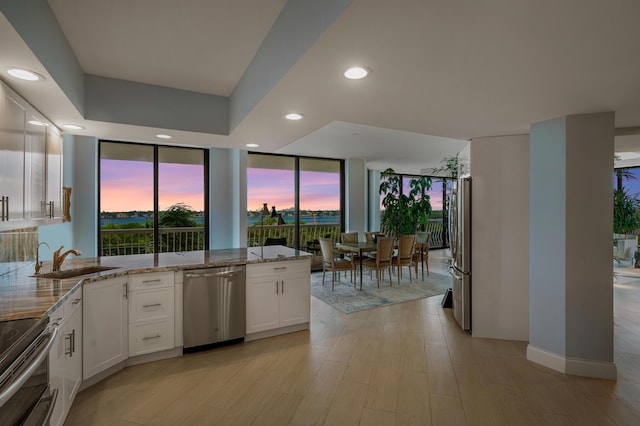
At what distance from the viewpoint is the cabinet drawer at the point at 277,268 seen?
11.0 feet

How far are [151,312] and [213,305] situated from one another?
557 mm

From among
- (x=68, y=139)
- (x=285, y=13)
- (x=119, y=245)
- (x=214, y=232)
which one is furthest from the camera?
(x=214, y=232)

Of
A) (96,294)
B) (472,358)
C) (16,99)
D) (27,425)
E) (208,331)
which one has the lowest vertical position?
(472,358)

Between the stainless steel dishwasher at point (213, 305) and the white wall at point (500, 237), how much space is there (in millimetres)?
2686

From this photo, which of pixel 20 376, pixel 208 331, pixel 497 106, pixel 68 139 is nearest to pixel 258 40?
pixel 497 106

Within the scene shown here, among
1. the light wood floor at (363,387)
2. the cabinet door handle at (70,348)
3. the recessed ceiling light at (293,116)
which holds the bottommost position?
the light wood floor at (363,387)

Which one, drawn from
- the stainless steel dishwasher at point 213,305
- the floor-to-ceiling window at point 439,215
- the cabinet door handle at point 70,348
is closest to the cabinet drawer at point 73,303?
the cabinet door handle at point 70,348

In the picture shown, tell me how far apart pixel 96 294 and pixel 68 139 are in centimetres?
268

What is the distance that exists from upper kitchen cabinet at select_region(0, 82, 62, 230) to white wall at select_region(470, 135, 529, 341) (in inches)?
162

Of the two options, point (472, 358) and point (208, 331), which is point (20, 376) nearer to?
point (208, 331)

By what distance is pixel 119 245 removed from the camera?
4.95 meters

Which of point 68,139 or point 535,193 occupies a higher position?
point 68,139

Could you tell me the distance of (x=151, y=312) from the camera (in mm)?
2904

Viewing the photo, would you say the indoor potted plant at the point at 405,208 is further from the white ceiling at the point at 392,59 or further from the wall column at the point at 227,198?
the white ceiling at the point at 392,59
